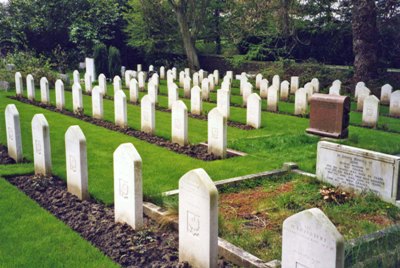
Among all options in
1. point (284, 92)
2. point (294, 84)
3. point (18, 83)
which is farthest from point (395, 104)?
point (18, 83)

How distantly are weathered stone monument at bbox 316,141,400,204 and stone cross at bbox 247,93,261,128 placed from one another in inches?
205

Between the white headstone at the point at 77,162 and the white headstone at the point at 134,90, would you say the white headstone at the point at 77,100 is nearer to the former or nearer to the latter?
the white headstone at the point at 134,90

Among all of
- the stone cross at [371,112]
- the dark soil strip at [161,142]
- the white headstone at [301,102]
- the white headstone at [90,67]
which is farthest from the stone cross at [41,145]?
the white headstone at [90,67]

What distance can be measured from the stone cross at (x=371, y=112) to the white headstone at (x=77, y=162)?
9.25 metres

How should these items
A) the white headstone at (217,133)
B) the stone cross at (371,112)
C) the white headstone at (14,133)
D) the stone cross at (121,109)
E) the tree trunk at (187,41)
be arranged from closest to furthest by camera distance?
the white headstone at (14,133) < the white headstone at (217,133) < the stone cross at (121,109) < the stone cross at (371,112) < the tree trunk at (187,41)

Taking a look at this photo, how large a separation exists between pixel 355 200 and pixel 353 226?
1.07 m

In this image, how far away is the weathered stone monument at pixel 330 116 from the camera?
11.5 meters

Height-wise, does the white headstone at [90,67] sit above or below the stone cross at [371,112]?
above

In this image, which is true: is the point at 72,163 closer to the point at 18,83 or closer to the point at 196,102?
the point at 196,102

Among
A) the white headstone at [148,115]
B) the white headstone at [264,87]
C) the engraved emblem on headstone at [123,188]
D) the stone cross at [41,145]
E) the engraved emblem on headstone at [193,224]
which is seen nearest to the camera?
the engraved emblem on headstone at [193,224]

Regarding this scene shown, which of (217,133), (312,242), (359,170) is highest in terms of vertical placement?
(312,242)

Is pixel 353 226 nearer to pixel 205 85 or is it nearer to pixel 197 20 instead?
pixel 205 85

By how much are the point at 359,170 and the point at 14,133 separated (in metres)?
5.93

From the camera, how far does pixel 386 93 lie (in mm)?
17703
